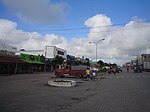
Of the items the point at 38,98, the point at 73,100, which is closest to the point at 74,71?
the point at 38,98

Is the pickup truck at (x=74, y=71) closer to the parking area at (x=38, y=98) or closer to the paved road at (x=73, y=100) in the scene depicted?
the parking area at (x=38, y=98)

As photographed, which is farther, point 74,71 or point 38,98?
point 74,71

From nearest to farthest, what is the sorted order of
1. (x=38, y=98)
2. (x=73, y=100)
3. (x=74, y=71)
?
(x=73, y=100) < (x=38, y=98) < (x=74, y=71)

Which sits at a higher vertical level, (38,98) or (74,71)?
(74,71)

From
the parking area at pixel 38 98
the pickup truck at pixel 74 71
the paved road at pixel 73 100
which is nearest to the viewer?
the paved road at pixel 73 100

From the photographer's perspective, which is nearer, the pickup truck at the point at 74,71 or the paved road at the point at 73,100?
the paved road at the point at 73,100

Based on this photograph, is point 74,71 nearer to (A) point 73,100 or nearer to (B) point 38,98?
(B) point 38,98

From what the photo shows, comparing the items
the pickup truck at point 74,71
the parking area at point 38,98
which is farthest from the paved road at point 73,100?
the pickup truck at point 74,71

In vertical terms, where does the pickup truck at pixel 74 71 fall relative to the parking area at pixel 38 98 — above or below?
above

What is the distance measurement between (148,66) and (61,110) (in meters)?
88.8

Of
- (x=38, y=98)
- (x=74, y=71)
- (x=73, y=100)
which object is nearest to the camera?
(x=73, y=100)

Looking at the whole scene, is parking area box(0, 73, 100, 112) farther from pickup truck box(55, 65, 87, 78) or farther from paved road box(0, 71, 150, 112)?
pickup truck box(55, 65, 87, 78)

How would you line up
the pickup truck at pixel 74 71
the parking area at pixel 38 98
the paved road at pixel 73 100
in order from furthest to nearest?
the pickup truck at pixel 74 71 → the parking area at pixel 38 98 → the paved road at pixel 73 100

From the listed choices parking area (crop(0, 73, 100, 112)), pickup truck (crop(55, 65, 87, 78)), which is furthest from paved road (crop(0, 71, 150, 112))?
pickup truck (crop(55, 65, 87, 78))
